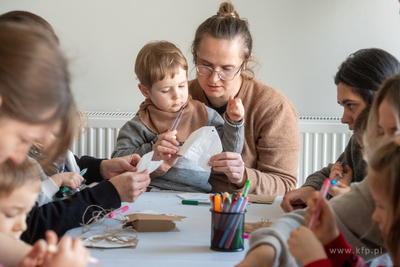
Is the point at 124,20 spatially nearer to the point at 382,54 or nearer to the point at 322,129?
the point at 322,129

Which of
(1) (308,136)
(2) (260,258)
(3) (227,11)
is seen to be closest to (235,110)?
(3) (227,11)

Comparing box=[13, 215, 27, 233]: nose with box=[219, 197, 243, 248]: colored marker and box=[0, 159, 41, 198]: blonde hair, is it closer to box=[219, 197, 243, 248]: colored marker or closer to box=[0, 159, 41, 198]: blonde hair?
box=[0, 159, 41, 198]: blonde hair

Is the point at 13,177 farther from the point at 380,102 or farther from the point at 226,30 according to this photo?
the point at 226,30

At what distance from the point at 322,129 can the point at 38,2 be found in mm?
→ 2395

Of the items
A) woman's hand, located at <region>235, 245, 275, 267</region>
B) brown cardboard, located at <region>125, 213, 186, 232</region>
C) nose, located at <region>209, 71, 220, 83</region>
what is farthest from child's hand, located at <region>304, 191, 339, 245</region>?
nose, located at <region>209, 71, 220, 83</region>

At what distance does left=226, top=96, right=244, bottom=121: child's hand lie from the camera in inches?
66.0

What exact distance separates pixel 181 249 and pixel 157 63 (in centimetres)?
99

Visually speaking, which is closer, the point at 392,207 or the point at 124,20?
the point at 392,207

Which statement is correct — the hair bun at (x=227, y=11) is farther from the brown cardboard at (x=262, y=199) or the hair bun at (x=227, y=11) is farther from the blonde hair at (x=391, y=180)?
the blonde hair at (x=391, y=180)

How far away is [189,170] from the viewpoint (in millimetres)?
1788

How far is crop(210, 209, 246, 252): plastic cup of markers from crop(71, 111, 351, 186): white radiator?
2267 mm

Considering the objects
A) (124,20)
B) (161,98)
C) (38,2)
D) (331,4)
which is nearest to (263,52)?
(331,4)

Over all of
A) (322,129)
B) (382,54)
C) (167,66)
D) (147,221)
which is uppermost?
(382,54)

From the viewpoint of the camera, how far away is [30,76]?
66 centimetres
